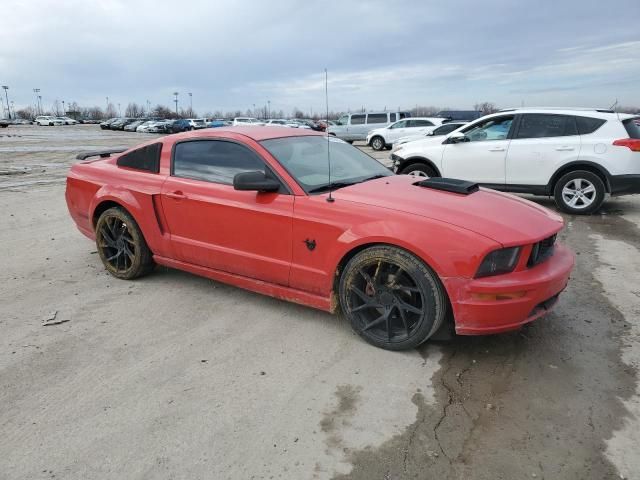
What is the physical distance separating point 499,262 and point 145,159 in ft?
10.7

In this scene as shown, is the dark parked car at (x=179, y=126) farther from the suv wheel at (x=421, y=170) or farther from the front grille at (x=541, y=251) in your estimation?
the front grille at (x=541, y=251)

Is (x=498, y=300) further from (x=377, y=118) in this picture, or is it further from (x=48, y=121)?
(x=48, y=121)

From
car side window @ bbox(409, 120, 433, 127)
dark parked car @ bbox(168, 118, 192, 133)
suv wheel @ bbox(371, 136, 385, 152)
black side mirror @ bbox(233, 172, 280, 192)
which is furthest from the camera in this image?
dark parked car @ bbox(168, 118, 192, 133)

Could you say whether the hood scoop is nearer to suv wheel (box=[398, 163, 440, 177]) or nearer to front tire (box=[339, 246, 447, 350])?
front tire (box=[339, 246, 447, 350])

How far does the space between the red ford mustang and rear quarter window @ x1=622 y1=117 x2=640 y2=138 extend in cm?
481

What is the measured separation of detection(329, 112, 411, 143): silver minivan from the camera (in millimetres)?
27547

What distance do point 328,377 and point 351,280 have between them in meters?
0.69

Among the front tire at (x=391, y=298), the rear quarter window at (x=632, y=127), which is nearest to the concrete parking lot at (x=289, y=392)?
the front tire at (x=391, y=298)

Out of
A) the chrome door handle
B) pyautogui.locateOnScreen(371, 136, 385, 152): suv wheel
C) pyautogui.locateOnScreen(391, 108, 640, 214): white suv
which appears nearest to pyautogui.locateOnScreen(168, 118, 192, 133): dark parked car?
pyautogui.locateOnScreen(371, 136, 385, 152): suv wheel

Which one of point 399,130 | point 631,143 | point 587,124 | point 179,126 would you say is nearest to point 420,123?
point 399,130

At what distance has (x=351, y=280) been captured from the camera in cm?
333

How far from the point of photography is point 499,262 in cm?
298

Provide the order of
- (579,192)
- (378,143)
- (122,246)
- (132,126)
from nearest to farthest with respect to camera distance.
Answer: (122,246) → (579,192) → (378,143) → (132,126)

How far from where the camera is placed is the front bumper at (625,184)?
23.8 feet
